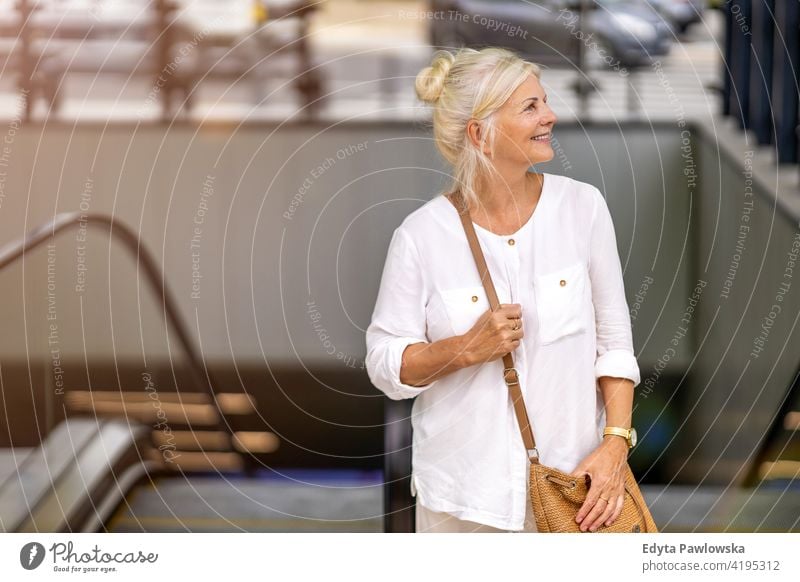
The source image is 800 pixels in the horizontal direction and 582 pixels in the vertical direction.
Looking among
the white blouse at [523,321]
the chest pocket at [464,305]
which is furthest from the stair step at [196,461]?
the chest pocket at [464,305]

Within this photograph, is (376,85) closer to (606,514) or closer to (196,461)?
(196,461)

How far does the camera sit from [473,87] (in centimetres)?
203

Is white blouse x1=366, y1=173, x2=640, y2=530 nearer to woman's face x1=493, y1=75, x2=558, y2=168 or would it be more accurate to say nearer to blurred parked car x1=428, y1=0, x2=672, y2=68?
woman's face x1=493, y1=75, x2=558, y2=168

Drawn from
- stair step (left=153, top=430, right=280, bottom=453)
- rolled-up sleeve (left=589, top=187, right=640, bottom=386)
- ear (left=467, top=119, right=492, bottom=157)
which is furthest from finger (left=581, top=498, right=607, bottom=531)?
stair step (left=153, top=430, right=280, bottom=453)

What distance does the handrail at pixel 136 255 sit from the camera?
2549 mm

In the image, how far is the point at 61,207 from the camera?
2586 millimetres

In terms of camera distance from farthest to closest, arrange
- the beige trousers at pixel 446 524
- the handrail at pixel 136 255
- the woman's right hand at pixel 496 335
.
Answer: the handrail at pixel 136 255 < the beige trousers at pixel 446 524 < the woman's right hand at pixel 496 335

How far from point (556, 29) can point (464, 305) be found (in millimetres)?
798

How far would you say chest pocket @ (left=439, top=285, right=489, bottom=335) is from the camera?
2088mm

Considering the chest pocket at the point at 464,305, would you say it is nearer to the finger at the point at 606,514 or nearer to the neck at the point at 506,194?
the neck at the point at 506,194

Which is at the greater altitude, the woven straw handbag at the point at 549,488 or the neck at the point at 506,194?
the neck at the point at 506,194

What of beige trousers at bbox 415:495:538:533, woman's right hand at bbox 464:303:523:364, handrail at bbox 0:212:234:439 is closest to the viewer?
woman's right hand at bbox 464:303:523:364

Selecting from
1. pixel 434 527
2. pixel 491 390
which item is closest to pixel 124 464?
pixel 434 527

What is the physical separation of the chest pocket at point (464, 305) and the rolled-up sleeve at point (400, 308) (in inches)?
1.8
